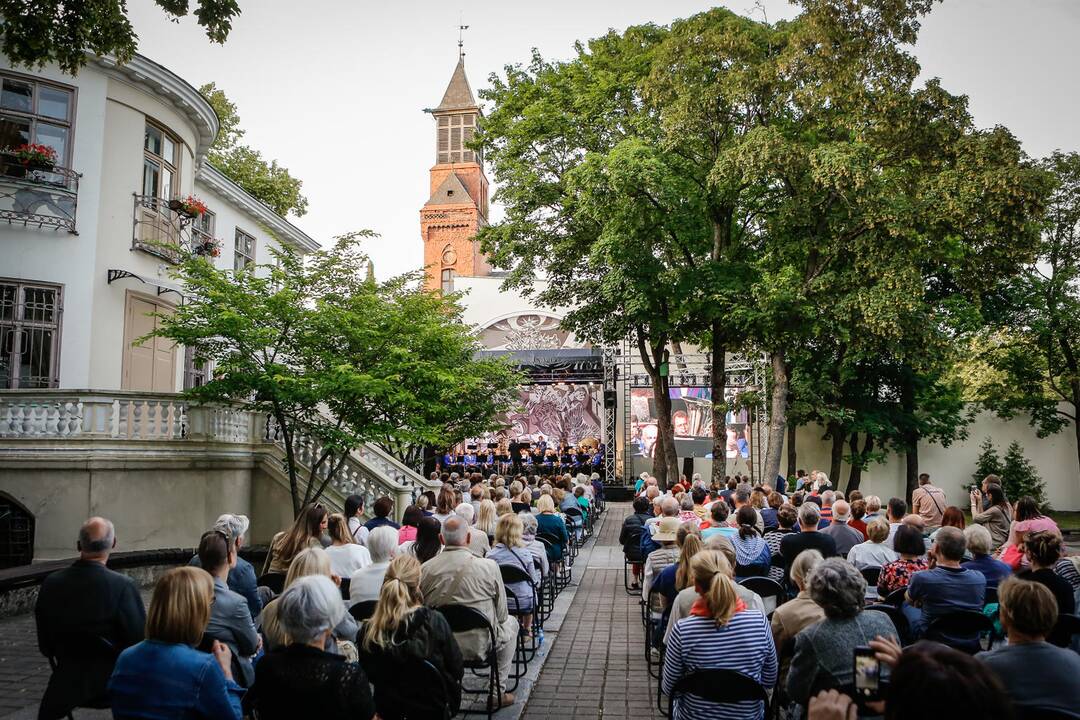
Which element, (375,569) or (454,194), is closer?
(375,569)

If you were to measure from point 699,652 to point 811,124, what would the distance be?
53.9ft

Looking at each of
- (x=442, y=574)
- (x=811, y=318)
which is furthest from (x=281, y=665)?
(x=811, y=318)

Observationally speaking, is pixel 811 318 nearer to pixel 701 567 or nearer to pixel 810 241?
pixel 810 241

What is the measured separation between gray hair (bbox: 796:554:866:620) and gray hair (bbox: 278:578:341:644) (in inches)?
87.6

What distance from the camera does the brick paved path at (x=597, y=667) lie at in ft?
19.4

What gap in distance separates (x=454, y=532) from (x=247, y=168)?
91.6ft

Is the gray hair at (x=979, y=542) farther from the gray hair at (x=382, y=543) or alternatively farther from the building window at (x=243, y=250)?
the building window at (x=243, y=250)

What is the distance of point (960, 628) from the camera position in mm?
4855

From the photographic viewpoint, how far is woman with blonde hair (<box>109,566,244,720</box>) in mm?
3090

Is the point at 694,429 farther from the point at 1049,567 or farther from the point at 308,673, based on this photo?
the point at 308,673

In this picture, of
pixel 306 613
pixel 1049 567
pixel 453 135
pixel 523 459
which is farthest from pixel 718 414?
pixel 453 135

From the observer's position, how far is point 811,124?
18047mm

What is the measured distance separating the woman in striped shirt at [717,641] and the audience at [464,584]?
4.82ft

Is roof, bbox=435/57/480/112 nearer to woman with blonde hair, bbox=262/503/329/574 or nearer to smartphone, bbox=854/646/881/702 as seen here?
woman with blonde hair, bbox=262/503/329/574
